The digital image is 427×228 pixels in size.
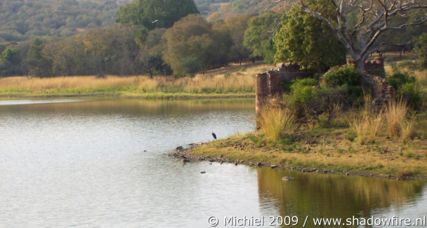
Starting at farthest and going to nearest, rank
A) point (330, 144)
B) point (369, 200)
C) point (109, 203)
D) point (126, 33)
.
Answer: point (126, 33) < point (330, 144) < point (109, 203) < point (369, 200)

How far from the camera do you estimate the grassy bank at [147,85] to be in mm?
58312

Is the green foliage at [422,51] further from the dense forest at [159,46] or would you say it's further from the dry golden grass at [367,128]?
the dry golden grass at [367,128]

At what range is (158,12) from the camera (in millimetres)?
97375

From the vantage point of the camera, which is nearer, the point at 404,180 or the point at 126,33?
the point at 404,180

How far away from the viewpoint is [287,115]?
26.0 m

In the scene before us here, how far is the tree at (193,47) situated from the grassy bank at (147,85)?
1.68 m

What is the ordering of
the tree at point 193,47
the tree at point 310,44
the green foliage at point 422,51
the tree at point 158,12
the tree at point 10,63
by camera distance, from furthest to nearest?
the tree at point 158,12 → the tree at point 10,63 → the tree at point 193,47 → the green foliage at point 422,51 → the tree at point 310,44

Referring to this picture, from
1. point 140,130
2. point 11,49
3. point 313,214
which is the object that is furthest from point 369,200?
point 11,49

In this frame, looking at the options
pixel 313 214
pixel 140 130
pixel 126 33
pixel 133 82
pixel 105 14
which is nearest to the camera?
pixel 313 214

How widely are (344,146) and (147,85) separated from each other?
43.3 m

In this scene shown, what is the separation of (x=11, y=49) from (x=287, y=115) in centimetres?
7905

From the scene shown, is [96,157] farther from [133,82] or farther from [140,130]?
[133,82]

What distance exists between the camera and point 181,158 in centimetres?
2697

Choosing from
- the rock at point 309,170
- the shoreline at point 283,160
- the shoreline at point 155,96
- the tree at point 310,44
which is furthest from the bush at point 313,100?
the shoreline at point 155,96
